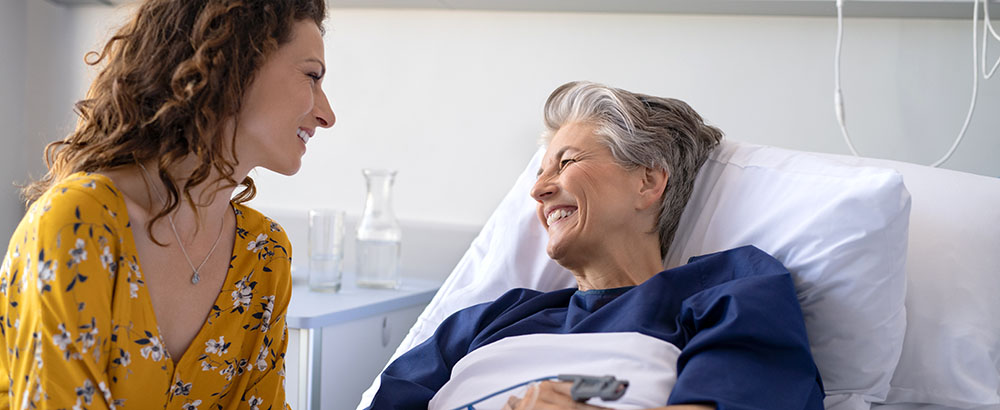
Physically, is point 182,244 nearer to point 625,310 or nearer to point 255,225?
point 255,225

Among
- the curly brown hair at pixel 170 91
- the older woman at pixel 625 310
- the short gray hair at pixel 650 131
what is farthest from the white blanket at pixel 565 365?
the curly brown hair at pixel 170 91

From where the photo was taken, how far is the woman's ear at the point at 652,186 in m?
1.33

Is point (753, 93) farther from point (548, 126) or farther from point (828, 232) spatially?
point (828, 232)

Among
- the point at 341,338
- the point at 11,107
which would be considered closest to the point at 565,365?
the point at 341,338

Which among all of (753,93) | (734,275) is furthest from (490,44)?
(734,275)

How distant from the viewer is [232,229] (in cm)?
119

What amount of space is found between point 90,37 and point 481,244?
1372mm

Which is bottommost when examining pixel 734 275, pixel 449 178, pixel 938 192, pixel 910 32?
pixel 449 178

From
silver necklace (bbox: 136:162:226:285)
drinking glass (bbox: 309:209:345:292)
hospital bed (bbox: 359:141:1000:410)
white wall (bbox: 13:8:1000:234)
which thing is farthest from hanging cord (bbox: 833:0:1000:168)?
silver necklace (bbox: 136:162:226:285)

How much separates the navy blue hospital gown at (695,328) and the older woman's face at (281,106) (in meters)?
0.39

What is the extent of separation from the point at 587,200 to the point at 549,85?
737mm

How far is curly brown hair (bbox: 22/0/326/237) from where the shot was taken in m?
1.01

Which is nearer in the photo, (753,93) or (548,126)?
(548,126)

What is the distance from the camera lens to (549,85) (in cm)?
199
